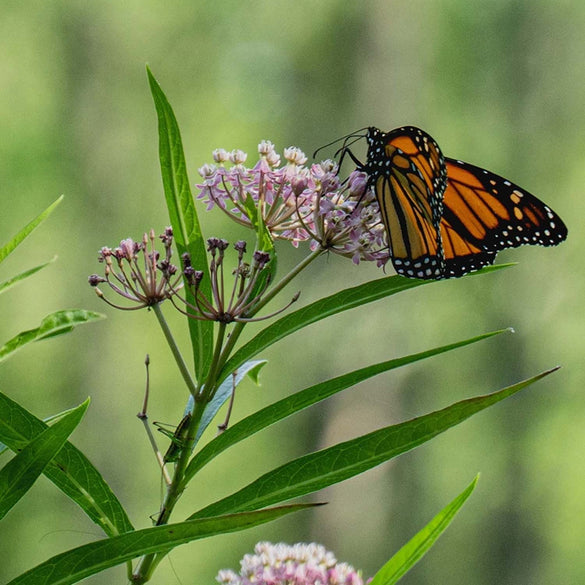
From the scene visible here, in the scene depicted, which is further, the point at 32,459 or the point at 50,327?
the point at 50,327

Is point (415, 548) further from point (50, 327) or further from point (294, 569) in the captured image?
point (50, 327)

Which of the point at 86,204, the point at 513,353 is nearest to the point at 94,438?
the point at 86,204

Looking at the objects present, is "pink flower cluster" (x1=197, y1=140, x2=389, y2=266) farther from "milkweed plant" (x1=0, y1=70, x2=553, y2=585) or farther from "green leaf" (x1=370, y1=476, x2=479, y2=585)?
"green leaf" (x1=370, y1=476, x2=479, y2=585)

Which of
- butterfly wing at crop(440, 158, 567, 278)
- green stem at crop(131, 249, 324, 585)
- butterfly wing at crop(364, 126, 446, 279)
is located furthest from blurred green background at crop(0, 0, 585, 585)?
green stem at crop(131, 249, 324, 585)

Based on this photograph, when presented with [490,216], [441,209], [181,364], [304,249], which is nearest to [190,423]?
[181,364]

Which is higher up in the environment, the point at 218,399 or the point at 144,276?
the point at 144,276

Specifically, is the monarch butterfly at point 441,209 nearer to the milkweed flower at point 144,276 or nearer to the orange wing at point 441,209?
the orange wing at point 441,209
